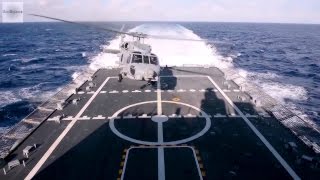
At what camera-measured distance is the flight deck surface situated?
1358 cm

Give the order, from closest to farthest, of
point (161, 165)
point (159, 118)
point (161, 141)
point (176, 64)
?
point (161, 165) < point (161, 141) < point (159, 118) < point (176, 64)

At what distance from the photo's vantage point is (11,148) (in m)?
15.5

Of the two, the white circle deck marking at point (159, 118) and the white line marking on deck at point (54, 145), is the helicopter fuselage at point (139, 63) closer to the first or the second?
the white line marking on deck at point (54, 145)

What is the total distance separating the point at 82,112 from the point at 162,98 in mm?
7161

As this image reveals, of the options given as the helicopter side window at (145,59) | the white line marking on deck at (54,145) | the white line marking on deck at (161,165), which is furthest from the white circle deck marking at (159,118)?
the helicopter side window at (145,59)

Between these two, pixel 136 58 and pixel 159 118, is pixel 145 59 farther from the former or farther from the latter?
pixel 159 118

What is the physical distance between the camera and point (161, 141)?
54.4 feet

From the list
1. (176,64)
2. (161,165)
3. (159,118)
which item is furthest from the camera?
(176,64)

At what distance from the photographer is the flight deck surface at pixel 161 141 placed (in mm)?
13578

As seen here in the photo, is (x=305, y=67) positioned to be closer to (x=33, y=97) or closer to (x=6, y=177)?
(x=33, y=97)

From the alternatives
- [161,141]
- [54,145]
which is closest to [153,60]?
[161,141]

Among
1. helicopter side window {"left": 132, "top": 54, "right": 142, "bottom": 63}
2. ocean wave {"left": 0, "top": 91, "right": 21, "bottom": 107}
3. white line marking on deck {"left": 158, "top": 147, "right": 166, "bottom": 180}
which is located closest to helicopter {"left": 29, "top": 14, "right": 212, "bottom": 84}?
helicopter side window {"left": 132, "top": 54, "right": 142, "bottom": 63}

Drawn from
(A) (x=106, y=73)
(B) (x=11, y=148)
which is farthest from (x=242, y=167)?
(A) (x=106, y=73)

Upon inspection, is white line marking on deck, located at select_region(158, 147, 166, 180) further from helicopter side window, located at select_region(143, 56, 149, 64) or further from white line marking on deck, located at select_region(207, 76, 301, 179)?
helicopter side window, located at select_region(143, 56, 149, 64)
